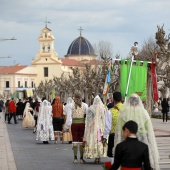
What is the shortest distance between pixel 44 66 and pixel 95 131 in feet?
471

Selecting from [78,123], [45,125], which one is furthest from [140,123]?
[45,125]

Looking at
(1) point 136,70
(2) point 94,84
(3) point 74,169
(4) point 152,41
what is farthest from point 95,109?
(4) point 152,41

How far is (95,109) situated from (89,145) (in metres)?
0.89

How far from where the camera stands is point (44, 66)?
520ft

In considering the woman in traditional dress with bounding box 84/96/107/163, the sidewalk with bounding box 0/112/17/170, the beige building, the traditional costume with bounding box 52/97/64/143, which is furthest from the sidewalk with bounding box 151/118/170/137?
the beige building

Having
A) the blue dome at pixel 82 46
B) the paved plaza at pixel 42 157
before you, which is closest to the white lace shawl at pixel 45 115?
the paved plaza at pixel 42 157

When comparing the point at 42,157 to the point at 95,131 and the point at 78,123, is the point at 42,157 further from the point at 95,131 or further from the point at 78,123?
the point at 95,131

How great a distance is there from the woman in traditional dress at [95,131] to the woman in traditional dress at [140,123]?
4.87 m

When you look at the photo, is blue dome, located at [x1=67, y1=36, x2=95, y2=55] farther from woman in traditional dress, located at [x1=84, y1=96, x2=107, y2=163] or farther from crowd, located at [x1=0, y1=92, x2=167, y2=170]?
woman in traditional dress, located at [x1=84, y1=96, x2=107, y2=163]

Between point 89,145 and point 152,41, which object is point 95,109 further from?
point 152,41

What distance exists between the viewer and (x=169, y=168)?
1403 centimetres

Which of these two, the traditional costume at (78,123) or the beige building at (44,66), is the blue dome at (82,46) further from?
the traditional costume at (78,123)

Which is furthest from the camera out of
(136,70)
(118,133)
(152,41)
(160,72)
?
(152,41)

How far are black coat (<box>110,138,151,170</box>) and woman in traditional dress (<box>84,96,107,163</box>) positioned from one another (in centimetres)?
745
